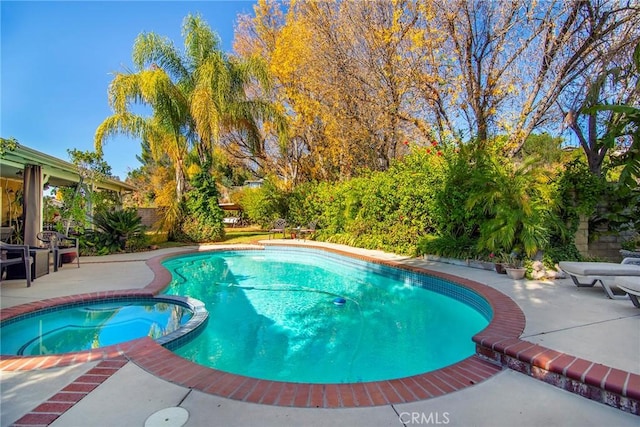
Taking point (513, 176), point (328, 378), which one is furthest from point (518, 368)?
point (513, 176)

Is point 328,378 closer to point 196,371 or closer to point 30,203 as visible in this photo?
point 196,371

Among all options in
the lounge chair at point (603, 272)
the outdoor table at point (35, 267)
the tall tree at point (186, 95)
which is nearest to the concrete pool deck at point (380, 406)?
the lounge chair at point (603, 272)

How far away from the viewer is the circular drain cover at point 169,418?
249 centimetres

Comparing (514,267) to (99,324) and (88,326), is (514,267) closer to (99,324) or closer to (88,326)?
(99,324)

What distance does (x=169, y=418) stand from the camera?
2.57 metres

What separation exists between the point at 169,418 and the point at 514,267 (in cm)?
750

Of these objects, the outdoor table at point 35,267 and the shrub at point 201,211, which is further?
the shrub at point 201,211

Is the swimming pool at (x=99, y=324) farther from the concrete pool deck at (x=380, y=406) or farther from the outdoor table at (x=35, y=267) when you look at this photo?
the outdoor table at (x=35, y=267)

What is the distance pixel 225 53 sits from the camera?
16.6 metres

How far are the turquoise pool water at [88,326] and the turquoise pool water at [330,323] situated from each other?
767 millimetres

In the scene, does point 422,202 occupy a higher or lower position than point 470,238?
higher

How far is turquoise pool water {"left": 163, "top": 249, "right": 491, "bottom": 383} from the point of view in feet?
14.8

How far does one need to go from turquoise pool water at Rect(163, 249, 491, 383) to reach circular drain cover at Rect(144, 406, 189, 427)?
1659mm

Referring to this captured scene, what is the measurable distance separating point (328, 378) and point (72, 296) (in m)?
5.03
